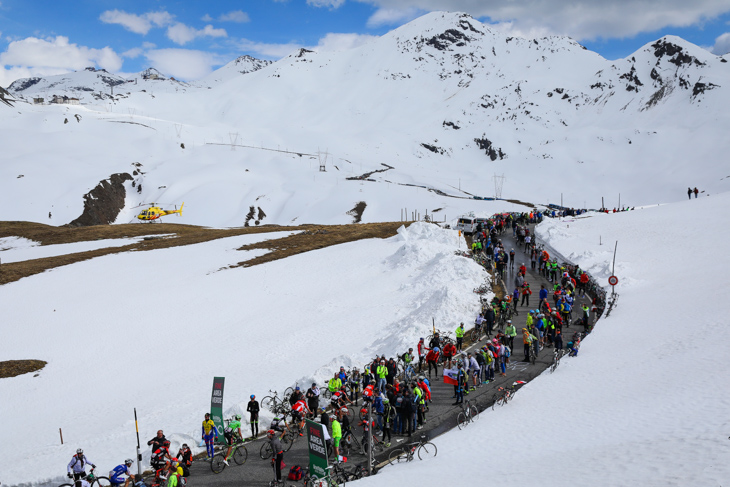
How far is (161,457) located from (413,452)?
24.2ft

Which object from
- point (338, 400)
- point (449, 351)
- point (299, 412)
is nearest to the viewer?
point (299, 412)

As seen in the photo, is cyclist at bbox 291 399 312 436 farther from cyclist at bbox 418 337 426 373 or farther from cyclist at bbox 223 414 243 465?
cyclist at bbox 418 337 426 373

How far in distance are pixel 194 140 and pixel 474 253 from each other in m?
158

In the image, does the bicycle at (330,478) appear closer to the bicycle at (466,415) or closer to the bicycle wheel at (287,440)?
the bicycle wheel at (287,440)

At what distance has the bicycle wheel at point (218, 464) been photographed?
14.3m

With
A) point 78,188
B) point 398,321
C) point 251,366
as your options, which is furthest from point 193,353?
point 78,188

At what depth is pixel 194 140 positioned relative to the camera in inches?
6909

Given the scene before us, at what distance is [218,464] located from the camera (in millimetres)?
14406

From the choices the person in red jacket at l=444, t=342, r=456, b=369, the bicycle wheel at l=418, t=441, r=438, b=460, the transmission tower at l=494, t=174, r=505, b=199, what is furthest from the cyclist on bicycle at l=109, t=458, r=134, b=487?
the transmission tower at l=494, t=174, r=505, b=199

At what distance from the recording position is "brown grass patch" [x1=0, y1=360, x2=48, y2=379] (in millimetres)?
27200

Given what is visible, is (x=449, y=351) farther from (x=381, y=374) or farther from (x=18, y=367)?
(x=18, y=367)

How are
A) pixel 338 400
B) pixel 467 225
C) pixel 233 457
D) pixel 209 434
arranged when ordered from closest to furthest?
pixel 233 457 < pixel 209 434 < pixel 338 400 < pixel 467 225

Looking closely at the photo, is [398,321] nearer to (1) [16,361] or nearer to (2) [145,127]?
(1) [16,361]

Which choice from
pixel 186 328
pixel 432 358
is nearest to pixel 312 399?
pixel 432 358
